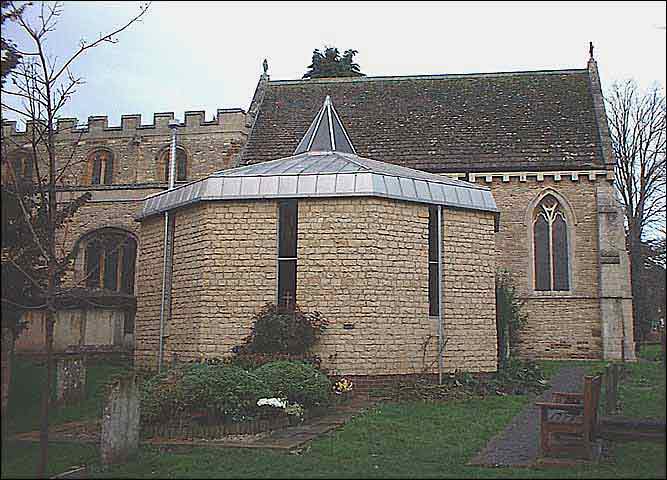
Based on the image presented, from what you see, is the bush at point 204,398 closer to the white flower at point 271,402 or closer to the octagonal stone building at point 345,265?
the white flower at point 271,402

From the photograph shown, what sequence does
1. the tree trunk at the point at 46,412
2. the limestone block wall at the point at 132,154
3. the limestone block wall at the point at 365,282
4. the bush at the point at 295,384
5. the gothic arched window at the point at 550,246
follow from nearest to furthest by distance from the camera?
the tree trunk at the point at 46,412 < the bush at the point at 295,384 < the limestone block wall at the point at 365,282 < the gothic arched window at the point at 550,246 < the limestone block wall at the point at 132,154

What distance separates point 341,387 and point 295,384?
2460mm

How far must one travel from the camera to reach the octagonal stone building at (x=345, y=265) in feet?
56.3

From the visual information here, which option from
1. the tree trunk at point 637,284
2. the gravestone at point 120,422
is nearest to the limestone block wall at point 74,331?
the gravestone at point 120,422

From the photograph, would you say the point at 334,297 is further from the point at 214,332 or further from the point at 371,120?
the point at 371,120

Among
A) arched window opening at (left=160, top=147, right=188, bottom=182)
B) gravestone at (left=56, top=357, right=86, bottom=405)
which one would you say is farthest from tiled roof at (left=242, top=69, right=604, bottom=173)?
gravestone at (left=56, top=357, right=86, bottom=405)

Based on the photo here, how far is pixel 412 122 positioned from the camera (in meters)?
32.7

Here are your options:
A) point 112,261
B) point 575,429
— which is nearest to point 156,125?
point 112,261

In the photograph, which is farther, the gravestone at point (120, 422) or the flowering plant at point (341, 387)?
the flowering plant at point (341, 387)

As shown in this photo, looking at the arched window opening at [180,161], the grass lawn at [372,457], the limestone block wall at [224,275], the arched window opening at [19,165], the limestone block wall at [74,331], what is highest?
the arched window opening at [180,161]

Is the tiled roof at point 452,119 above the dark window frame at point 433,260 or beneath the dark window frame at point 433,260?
above

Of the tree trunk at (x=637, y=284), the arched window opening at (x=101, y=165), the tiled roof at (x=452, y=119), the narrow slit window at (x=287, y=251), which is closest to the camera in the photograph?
the narrow slit window at (x=287, y=251)

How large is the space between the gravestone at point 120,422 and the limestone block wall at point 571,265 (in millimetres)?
20962

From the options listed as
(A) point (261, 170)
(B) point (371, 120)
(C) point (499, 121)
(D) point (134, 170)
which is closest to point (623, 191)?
(C) point (499, 121)
